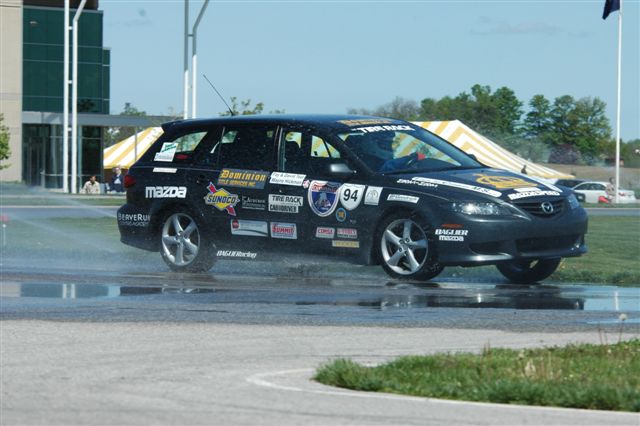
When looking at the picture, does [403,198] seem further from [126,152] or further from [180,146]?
[126,152]

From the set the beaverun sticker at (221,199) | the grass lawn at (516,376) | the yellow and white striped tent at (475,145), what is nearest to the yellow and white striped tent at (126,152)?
the yellow and white striped tent at (475,145)

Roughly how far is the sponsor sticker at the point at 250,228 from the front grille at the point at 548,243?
273cm

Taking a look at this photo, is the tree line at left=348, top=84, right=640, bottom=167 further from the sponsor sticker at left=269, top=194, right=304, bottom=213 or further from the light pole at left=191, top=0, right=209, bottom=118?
the sponsor sticker at left=269, top=194, right=304, bottom=213

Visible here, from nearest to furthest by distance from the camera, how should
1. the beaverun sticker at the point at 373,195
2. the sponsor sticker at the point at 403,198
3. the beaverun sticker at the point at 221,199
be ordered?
the sponsor sticker at the point at 403,198, the beaverun sticker at the point at 373,195, the beaverun sticker at the point at 221,199

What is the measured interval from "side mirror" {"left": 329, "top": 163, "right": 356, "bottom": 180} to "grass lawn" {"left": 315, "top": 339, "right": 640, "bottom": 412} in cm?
519

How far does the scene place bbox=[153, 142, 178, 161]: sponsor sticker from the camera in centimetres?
1416

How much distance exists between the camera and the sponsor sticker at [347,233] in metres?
12.4

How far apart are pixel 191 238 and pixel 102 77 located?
54.9 metres

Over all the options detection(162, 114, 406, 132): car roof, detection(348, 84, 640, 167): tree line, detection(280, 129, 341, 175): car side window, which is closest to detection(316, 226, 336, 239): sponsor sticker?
detection(280, 129, 341, 175): car side window

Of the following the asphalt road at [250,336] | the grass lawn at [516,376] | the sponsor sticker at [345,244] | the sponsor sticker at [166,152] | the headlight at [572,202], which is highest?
the sponsor sticker at [166,152]

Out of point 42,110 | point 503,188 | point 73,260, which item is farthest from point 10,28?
point 503,188

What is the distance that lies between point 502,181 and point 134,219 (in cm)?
439

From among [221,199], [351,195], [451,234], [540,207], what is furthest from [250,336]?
[221,199]

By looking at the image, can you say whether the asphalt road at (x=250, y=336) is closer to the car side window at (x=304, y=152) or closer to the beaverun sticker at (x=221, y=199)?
the beaverun sticker at (x=221, y=199)
